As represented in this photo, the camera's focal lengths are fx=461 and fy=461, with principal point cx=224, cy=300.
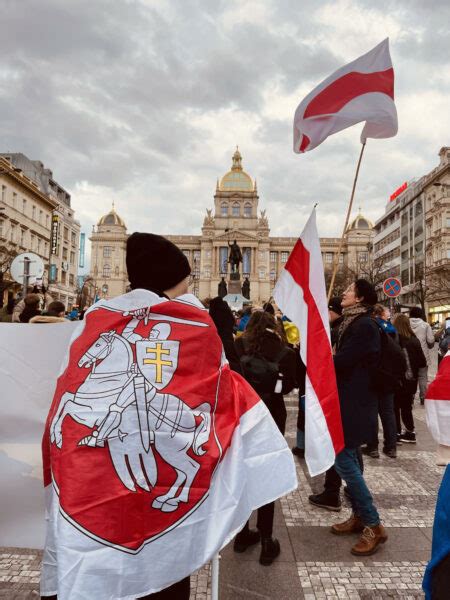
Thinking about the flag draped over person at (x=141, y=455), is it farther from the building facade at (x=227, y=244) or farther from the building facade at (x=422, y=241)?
the building facade at (x=227, y=244)

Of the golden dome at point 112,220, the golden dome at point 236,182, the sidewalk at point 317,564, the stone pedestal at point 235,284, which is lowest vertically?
the sidewalk at point 317,564

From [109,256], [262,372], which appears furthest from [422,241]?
[109,256]

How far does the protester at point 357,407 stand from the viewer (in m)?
3.37

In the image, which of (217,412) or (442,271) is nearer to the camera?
(217,412)

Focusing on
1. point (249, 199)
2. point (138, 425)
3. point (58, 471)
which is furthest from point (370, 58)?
point (249, 199)

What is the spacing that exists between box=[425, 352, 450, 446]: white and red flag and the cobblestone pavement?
1.87 metres

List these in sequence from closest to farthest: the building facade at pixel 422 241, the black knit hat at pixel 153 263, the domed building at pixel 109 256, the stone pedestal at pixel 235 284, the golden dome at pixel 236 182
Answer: the black knit hat at pixel 153 263
the stone pedestal at pixel 235 284
the building facade at pixel 422 241
the domed building at pixel 109 256
the golden dome at pixel 236 182

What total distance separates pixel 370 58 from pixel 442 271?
38.8 m

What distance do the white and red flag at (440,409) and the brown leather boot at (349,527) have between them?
8.44 feet

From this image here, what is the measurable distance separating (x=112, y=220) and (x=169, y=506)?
10098cm

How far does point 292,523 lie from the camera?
3791mm

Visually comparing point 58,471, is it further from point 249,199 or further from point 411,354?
point 249,199

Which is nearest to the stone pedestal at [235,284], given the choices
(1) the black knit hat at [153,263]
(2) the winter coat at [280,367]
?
(2) the winter coat at [280,367]

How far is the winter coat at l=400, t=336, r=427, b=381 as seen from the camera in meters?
7.38
